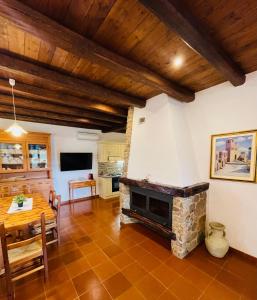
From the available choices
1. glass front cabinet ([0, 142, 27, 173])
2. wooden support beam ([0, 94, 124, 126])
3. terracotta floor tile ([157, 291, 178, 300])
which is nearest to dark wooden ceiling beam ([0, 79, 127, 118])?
wooden support beam ([0, 94, 124, 126])

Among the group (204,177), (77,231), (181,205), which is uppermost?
(204,177)

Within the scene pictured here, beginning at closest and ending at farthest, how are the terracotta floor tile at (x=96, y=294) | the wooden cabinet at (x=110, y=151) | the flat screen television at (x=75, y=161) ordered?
the terracotta floor tile at (x=96, y=294), the flat screen television at (x=75, y=161), the wooden cabinet at (x=110, y=151)

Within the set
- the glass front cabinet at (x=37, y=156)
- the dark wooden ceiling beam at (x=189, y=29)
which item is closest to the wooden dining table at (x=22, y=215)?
the glass front cabinet at (x=37, y=156)

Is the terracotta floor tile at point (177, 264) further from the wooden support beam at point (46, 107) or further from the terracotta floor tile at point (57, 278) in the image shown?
the wooden support beam at point (46, 107)

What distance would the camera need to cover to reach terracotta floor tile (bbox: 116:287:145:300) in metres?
1.67

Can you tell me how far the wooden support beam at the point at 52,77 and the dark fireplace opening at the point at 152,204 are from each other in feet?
6.12

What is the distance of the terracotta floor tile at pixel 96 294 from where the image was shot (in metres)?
1.67

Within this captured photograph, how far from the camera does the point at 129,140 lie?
3.43 meters

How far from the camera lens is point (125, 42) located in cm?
152

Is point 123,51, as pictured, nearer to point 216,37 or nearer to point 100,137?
point 216,37

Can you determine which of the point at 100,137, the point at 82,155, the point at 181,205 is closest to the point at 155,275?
the point at 181,205

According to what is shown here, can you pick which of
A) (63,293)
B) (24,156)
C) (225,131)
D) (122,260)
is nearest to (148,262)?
(122,260)

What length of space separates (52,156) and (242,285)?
4.85 meters

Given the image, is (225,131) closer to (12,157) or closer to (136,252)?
(136,252)
